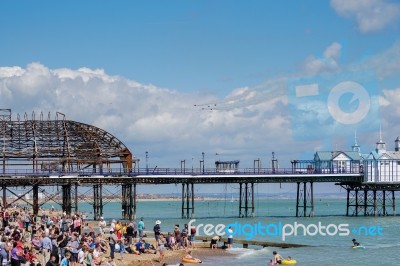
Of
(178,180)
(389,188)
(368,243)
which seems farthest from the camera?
(389,188)

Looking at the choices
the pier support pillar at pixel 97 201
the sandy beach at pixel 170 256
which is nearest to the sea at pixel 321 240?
the sandy beach at pixel 170 256

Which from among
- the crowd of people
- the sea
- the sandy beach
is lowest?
the sea

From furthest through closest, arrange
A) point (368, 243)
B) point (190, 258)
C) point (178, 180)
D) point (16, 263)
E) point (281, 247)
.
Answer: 1. point (178, 180)
2. point (368, 243)
3. point (281, 247)
4. point (190, 258)
5. point (16, 263)

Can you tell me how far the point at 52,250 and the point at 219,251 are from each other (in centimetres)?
1530

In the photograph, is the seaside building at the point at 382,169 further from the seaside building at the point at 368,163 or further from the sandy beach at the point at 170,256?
the sandy beach at the point at 170,256

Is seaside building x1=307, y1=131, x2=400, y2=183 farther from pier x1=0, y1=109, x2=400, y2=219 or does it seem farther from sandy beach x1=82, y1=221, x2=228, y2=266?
sandy beach x1=82, y1=221, x2=228, y2=266

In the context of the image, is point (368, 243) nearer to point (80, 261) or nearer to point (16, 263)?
point (80, 261)

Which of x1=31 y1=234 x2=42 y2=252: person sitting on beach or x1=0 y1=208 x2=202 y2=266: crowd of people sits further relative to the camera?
x1=31 y1=234 x2=42 y2=252: person sitting on beach

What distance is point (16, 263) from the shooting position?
26188 millimetres

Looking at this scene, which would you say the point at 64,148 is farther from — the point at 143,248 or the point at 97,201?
the point at 143,248

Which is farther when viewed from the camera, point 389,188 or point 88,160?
point 389,188

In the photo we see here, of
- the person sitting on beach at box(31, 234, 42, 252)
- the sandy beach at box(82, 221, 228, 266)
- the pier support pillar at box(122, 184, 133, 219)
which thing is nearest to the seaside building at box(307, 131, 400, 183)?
the pier support pillar at box(122, 184, 133, 219)

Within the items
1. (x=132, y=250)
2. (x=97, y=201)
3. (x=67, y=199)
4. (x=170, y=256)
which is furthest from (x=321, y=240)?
(x=97, y=201)

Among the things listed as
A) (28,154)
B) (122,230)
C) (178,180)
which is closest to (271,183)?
(178,180)
